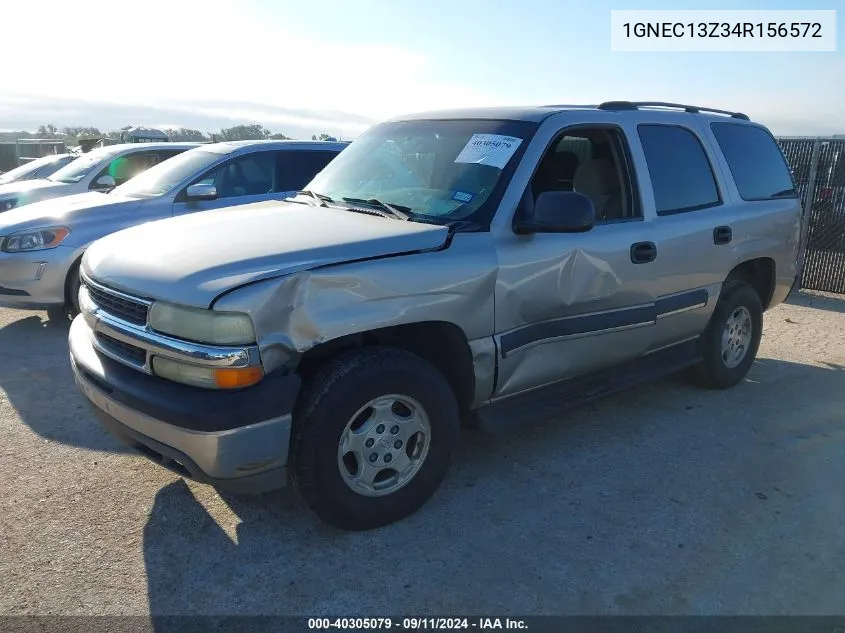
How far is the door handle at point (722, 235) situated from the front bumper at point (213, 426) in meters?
3.21

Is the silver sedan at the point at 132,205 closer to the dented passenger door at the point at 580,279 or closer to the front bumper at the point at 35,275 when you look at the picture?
the front bumper at the point at 35,275

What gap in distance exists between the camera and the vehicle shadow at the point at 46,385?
4.26m

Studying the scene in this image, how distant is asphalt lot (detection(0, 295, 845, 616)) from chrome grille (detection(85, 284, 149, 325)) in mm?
1010

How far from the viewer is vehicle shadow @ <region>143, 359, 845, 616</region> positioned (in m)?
2.79

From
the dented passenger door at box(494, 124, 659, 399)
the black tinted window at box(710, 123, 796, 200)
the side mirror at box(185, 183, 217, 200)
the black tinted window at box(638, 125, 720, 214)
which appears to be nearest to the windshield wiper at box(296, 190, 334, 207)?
the dented passenger door at box(494, 124, 659, 399)

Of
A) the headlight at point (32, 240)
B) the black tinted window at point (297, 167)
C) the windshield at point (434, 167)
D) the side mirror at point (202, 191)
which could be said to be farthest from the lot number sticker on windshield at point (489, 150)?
the headlight at point (32, 240)

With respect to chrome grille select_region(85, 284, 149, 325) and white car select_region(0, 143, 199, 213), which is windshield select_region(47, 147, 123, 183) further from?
chrome grille select_region(85, 284, 149, 325)

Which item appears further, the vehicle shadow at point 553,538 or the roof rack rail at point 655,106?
the roof rack rail at point 655,106

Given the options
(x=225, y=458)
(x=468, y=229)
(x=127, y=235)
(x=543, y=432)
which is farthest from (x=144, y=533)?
(x=543, y=432)

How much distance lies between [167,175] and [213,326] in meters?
5.28

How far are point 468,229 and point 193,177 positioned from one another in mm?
4672

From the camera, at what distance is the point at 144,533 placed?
10.5ft

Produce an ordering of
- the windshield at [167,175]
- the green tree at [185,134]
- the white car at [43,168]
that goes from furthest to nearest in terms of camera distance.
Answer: the green tree at [185,134] → the white car at [43,168] → the windshield at [167,175]

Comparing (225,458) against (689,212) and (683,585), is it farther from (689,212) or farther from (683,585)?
(689,212)
